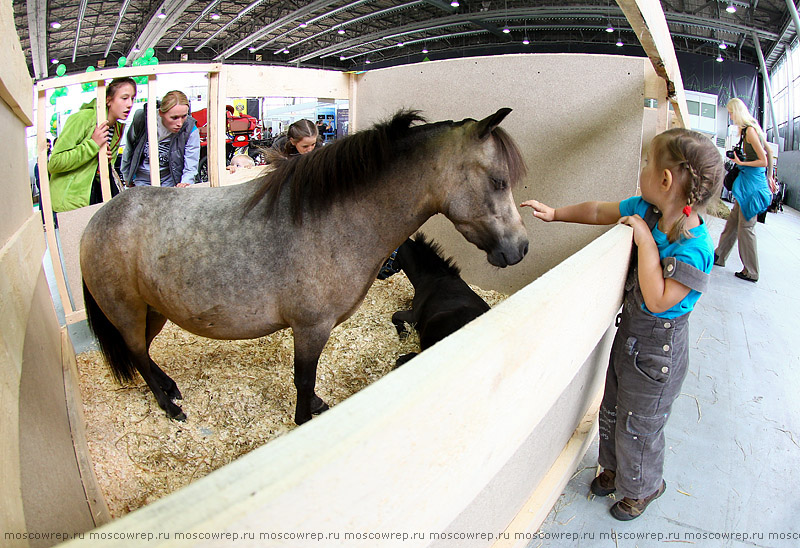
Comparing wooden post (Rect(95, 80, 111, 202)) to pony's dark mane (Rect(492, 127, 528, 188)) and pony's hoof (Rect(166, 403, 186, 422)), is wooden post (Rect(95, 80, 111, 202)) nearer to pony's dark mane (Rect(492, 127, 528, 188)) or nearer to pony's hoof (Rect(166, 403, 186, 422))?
pony's hoof (Rect(166, 403, 186, 422))

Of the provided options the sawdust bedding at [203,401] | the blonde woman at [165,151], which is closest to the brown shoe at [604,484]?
the sawdust bedding at [203,401]

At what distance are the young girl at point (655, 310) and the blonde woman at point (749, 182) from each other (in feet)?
11.3

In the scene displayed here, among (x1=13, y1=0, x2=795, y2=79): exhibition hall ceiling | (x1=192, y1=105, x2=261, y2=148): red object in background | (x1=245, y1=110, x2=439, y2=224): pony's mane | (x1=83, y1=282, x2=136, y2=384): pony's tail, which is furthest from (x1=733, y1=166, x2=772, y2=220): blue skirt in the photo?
(x1=13, y1=0, x2=795, y2=79): exhibition hall ceiling

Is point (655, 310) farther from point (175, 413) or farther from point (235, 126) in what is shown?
point (235, 126)

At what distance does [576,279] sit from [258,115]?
1226 centimetres

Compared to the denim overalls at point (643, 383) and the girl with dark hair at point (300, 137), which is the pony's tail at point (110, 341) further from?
the denim overalls at point (643, 383)

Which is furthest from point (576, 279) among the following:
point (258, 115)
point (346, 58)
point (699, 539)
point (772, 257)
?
point (346, 58)

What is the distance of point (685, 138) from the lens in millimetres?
1440

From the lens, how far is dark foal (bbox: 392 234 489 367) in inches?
102

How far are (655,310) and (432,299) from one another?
1615mm

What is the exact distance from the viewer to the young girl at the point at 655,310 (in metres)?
1.40

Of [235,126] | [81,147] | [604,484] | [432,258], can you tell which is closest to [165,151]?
[81,147]

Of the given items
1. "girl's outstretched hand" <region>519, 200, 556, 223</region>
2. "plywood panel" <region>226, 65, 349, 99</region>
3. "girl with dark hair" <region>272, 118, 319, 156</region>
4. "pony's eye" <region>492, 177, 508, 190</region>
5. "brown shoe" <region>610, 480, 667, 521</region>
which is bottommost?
"brown shoe" <region>610, 480, 667, 521</region>

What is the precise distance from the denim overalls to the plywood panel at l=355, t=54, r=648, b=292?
1386 millimetres
